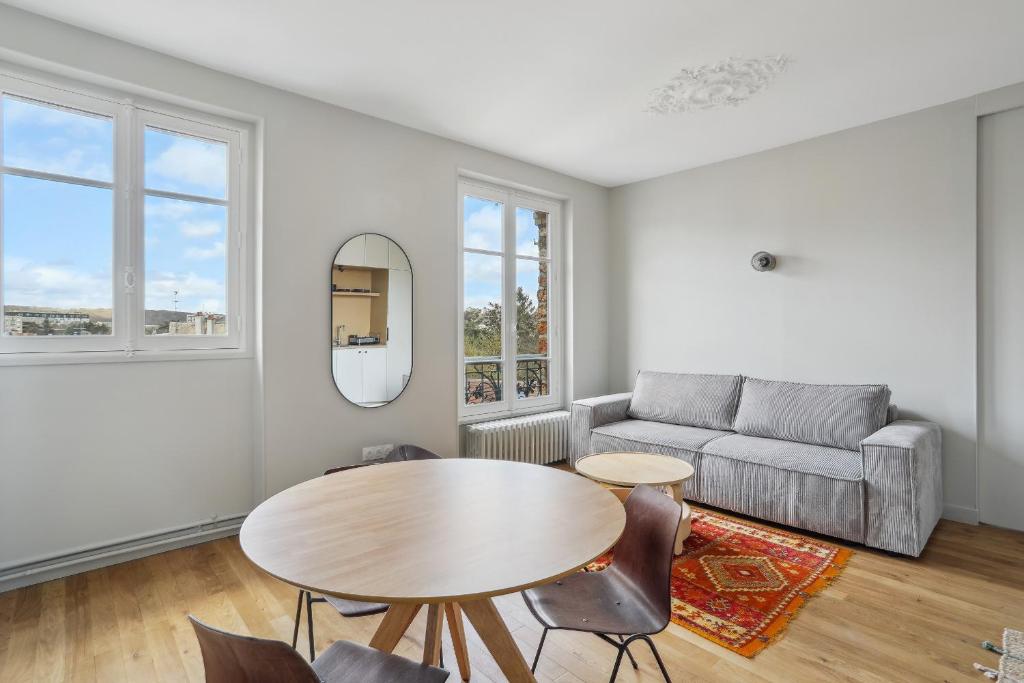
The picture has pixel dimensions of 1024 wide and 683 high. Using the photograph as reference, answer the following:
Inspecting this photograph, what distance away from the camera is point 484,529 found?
55.2 inches

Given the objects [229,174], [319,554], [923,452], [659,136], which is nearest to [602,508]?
[319,554]

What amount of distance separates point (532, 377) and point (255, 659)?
4017 millimetres

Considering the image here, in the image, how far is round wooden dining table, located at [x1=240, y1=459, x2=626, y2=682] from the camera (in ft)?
3.66

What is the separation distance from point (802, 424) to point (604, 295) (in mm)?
2410

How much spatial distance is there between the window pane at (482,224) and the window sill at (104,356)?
206 cm

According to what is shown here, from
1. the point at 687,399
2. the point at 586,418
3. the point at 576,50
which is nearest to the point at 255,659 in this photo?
the point at 576,50

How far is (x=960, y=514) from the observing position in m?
3.37

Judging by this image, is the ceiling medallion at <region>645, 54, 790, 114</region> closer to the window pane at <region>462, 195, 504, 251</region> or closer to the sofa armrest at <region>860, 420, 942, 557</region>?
the window pane at <region>462, 195, 504, 251</region>

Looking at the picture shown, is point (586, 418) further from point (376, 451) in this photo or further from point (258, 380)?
point (258, 380)

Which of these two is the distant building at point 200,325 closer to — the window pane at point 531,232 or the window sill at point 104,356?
the window sill at point 104,356

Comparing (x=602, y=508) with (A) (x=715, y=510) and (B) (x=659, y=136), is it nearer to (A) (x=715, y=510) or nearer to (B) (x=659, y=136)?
(A) (x=715, y=510)

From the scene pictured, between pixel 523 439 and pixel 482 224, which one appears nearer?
pixel 523 439

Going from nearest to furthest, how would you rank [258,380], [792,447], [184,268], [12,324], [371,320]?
[12,324] → [184,268] → [258,380] → [792,447] → [371,320]

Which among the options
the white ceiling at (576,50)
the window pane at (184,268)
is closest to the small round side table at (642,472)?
the white ceiling at (576,50)
